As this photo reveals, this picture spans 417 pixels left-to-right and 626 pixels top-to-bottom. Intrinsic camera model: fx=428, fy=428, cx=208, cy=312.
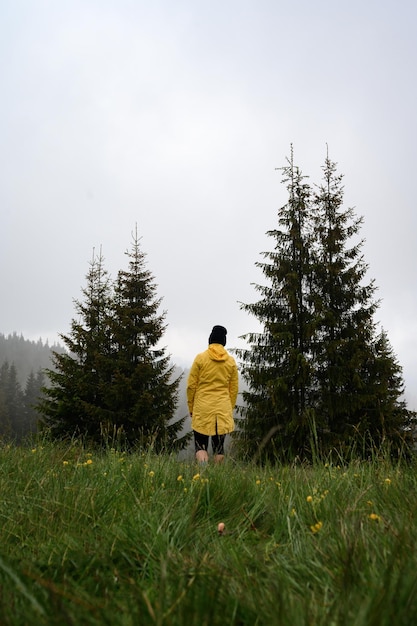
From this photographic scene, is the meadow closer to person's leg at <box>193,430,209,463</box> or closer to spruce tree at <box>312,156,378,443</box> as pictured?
person's leg at <box>193,430,209,463</box>

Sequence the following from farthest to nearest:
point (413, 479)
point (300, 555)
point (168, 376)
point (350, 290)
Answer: point (168, 376) → point (350, 290) → point (413, 479) → point (300, 555)

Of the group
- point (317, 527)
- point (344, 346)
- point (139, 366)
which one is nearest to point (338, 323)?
point (344, 346)

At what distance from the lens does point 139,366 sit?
21156mm

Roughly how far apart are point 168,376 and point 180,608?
21648 millimetres

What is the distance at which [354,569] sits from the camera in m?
1.47

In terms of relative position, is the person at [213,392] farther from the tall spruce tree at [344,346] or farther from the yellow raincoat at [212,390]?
the tall spruce tree at [344,346]

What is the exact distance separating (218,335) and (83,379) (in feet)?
56.6

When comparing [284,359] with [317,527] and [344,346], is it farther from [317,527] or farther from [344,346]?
[317,527]

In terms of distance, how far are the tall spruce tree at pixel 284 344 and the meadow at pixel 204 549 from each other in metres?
14.5

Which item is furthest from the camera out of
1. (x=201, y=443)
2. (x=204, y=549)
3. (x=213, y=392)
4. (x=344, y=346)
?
(x=344, y=346)

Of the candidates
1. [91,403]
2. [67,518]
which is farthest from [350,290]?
[67,518]

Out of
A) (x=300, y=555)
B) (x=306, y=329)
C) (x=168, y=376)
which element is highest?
(x=306, y=329)

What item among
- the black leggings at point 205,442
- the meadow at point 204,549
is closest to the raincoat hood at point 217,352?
the black leggings at point 205,442

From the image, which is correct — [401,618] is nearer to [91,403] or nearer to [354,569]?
[354,569]
